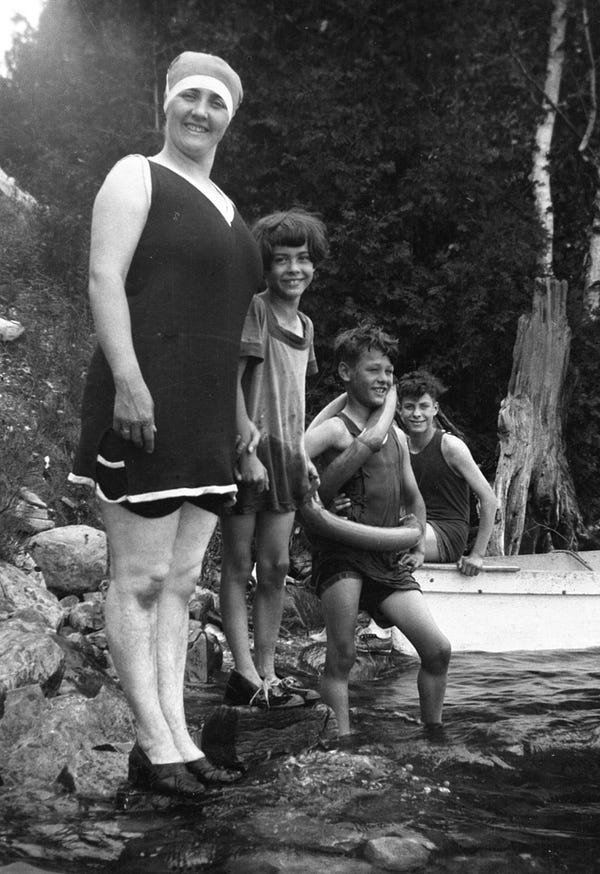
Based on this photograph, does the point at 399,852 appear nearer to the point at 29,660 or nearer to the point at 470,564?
the point at 29,660

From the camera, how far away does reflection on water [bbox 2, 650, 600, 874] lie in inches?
109

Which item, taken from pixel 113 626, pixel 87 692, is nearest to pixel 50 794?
pixel 113 626

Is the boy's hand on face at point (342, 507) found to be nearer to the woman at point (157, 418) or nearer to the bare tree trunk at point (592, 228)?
the woman at point (157, 418)

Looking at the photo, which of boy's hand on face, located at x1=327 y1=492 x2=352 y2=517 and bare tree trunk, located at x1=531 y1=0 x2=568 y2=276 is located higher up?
bare tree trunk, located at x1=531 y1=0 x2=568 y2=276

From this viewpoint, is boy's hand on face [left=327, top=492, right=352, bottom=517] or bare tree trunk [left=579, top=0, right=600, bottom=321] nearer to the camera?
boy's hand on face [left=327, top=492, right=352, bottom=517]

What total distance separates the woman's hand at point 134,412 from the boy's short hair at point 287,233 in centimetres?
133

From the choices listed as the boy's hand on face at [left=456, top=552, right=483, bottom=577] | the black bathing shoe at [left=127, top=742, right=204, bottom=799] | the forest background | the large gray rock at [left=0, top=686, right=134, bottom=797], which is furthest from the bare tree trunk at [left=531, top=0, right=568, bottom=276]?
the black bathing shoe at [left=127, top=742, right=204, bottom=799]

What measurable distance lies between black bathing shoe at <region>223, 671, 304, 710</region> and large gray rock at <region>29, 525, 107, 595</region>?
9.65 ft

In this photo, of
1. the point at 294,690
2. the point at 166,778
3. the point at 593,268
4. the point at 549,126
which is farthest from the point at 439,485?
the point at 549,126

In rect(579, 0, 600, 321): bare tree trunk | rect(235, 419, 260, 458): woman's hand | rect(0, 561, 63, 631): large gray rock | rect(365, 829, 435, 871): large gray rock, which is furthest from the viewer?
rect(579, 0, 600, 321): bare tree trunk

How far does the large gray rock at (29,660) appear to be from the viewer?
3.97 m

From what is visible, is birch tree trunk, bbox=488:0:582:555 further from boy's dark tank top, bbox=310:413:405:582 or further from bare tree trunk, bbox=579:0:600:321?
boy's dark tank top, bbox=310:413:405:582

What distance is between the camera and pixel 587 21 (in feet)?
41.8

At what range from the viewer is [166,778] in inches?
120
